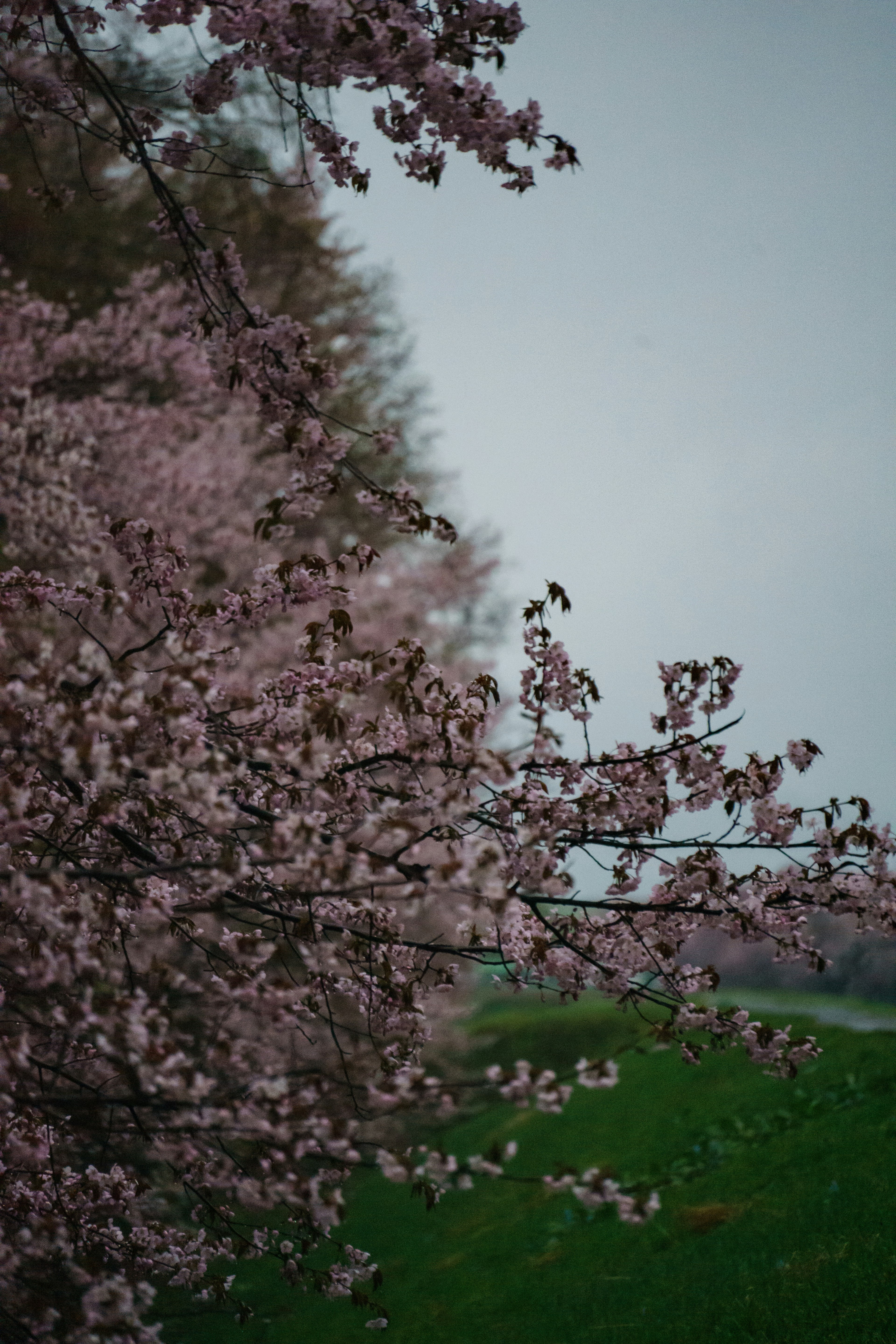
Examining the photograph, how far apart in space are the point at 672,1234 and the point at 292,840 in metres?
7.68

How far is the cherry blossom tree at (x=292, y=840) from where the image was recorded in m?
3.33

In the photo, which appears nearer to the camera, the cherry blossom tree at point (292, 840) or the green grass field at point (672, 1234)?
the cherry blossom tree at point (292, 840)

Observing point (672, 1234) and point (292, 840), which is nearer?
point (292, 840)

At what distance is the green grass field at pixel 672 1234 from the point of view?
6.61 m

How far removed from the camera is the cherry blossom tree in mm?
3330

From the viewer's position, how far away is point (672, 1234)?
905 cm

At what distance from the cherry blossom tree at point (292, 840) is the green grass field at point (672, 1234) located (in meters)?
0.86

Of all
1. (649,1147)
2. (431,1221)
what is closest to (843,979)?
(649,1147)

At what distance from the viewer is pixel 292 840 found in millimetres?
3342

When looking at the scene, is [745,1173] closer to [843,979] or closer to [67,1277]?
[67,1277]

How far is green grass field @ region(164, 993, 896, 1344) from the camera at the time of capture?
6.61 meters

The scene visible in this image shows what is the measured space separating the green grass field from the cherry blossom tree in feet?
2.82

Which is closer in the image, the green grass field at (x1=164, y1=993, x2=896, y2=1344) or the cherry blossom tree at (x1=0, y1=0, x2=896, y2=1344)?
the cherry blossom tree at (x1=0, y1=0, x2=896, y2=1344)

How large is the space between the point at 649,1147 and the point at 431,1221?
3.11 m
